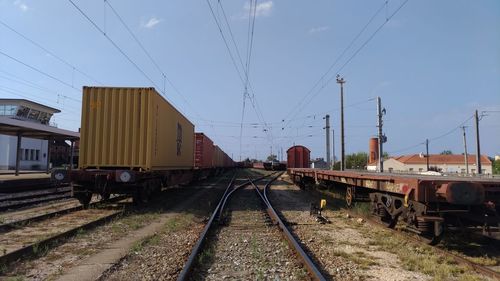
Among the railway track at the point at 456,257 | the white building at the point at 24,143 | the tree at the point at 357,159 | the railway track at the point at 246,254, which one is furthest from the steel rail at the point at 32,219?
the tree at the point at 357,159

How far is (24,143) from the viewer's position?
53.6 m

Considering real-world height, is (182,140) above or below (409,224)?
above

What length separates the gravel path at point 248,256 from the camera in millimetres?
6417

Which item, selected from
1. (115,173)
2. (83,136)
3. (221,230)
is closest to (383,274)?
(221,230)

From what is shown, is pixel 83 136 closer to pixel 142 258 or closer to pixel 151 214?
pixel 151 214

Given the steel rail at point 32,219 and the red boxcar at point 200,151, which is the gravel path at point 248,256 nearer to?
the steel rail at point 32,219

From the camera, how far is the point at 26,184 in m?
21.5

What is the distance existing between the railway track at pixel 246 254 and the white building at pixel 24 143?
4697 cm

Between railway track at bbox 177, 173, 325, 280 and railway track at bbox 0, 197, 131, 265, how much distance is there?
2795 millimetres

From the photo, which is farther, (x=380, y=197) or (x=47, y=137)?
(x=47, y=137)

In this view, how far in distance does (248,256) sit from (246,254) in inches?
6.3

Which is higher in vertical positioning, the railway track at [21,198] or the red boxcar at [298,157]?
the red boxcar at [298,157]

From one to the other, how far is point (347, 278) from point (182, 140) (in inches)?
654

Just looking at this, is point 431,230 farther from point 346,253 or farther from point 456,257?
point 346,253
